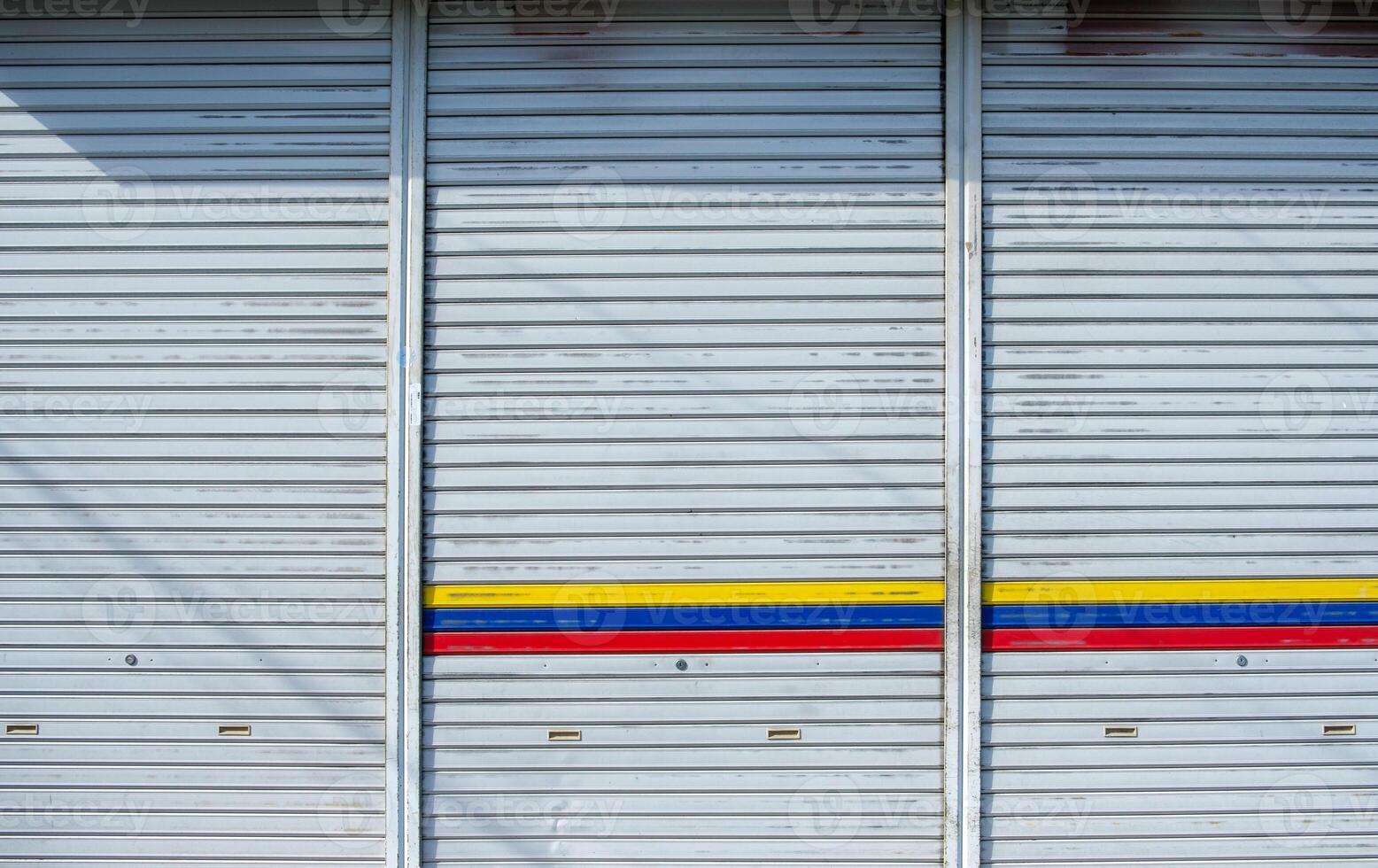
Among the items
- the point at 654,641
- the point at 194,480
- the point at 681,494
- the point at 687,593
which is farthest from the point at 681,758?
the point at 194,480

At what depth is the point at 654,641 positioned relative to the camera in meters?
4.03

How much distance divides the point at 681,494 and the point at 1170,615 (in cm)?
228

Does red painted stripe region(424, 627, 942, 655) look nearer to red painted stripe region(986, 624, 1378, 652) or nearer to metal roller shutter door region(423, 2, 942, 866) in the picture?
metal roller shutter door region(423, 2, 942, 866)

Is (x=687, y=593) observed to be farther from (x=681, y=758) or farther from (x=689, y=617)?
(x=681, y=758)

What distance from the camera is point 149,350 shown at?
4.01 meters

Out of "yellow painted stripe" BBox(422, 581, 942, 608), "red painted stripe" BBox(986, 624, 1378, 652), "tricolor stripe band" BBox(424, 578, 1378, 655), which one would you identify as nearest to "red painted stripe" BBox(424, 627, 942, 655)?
"tricolor stripe band" BBox(424, 578, 1378, 655)

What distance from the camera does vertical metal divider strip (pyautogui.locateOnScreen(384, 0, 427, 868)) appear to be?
3.96 meters

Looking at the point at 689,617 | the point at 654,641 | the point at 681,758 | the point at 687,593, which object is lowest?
the point at 681,758

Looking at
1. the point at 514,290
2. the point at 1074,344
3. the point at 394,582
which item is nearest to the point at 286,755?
the point at 394,582

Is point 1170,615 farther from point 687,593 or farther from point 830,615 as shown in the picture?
point 687,593

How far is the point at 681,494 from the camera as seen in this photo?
4027 mm

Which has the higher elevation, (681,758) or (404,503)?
(404,503)

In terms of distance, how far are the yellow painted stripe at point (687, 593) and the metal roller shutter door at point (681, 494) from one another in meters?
0.01

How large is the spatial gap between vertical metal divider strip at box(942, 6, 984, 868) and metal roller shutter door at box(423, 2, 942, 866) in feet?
0.23
